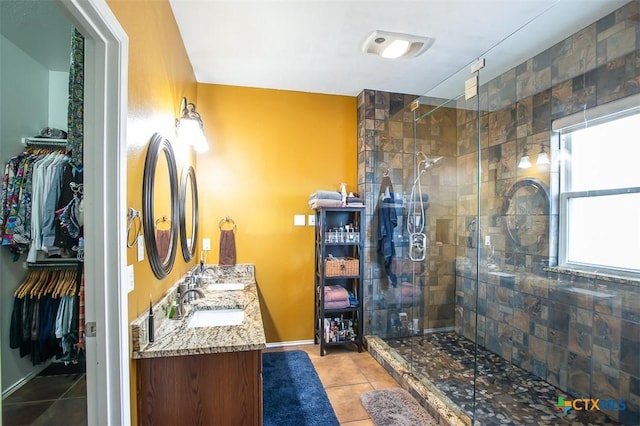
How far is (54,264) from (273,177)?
194cm

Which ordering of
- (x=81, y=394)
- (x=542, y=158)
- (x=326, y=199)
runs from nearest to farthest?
(x=81, y=394)
(x=542, y=158)
(x=326, y=199)

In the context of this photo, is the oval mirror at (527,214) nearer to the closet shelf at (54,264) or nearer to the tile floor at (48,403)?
the closet shelf at (54,264)

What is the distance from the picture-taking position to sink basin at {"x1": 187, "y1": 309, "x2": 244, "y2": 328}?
2016 mm

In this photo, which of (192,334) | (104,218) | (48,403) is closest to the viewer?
(104,218)

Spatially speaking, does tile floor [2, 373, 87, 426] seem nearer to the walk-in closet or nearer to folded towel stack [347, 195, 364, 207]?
the walk-in closet

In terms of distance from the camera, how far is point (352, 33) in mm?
2273

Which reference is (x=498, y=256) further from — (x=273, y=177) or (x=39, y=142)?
Answer: (x=39, y=142)

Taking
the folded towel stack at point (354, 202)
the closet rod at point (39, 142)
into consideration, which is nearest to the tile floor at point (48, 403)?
the closet rod at point (39, 142)

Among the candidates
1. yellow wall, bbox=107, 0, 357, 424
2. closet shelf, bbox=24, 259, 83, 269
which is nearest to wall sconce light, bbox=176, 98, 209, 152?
yellow wall, bbox=107, 0, 357, 424

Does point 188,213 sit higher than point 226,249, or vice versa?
point 188,213

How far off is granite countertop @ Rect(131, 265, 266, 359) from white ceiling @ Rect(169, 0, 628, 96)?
189 centimetres

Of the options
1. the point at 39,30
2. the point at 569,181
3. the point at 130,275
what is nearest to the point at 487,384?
the point at 569,181

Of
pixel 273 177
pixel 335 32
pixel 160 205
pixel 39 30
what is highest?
pixel 335 32

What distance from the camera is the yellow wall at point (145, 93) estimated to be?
1.41 m
